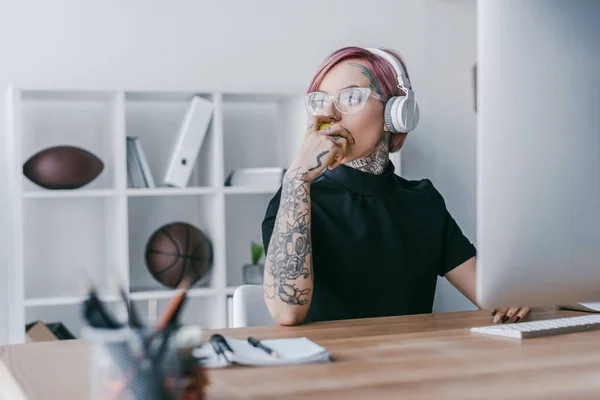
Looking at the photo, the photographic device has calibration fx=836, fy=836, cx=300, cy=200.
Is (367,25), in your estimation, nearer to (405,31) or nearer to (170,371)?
(405,31)

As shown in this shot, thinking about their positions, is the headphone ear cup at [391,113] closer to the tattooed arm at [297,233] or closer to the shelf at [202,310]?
the tattooed arm at [297,233]

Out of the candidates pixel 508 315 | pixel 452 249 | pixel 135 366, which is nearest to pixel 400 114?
pixel 452 249

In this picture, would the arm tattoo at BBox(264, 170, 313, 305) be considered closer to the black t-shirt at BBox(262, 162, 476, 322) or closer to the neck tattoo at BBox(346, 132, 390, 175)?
the black t-shirt at BBox(262, 162, 476, 322)

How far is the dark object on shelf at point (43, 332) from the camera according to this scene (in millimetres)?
3027

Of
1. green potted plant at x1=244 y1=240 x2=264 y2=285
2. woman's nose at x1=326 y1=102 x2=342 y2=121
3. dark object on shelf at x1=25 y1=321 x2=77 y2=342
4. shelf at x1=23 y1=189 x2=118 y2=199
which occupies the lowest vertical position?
dark object on shelf at x1=25 y1=321 x2=77 y2=342

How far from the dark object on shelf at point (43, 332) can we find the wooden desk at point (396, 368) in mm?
1727

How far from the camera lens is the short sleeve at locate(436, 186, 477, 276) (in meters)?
2.03

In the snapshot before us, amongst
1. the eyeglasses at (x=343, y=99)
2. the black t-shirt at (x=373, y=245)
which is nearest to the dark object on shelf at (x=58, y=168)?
the black t-shirt at (x=373, y=245)

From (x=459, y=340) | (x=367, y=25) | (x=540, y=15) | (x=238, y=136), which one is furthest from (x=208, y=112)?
(x=540, y=15)

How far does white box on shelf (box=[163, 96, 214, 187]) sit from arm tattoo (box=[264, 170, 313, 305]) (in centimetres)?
146

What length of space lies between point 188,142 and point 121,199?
1.09 ft

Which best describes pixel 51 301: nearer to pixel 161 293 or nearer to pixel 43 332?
pixel 43 332

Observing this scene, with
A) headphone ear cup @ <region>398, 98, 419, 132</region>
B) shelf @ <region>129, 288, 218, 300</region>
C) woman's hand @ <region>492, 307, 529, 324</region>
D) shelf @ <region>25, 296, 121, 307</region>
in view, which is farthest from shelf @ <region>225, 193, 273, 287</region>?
woman's hand @ <region>492, 307, 529, 324</region>

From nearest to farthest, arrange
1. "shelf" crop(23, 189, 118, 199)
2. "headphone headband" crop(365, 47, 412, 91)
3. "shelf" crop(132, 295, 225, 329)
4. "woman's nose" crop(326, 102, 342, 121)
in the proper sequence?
"woman's nose" crop(326, 102, 342, 121) < "headphone headband" crop(365, 47, 412, 91) < "shelf" crop(23, 189, 118, 199) < "shelf" crop(132, 295, 225, 329)
